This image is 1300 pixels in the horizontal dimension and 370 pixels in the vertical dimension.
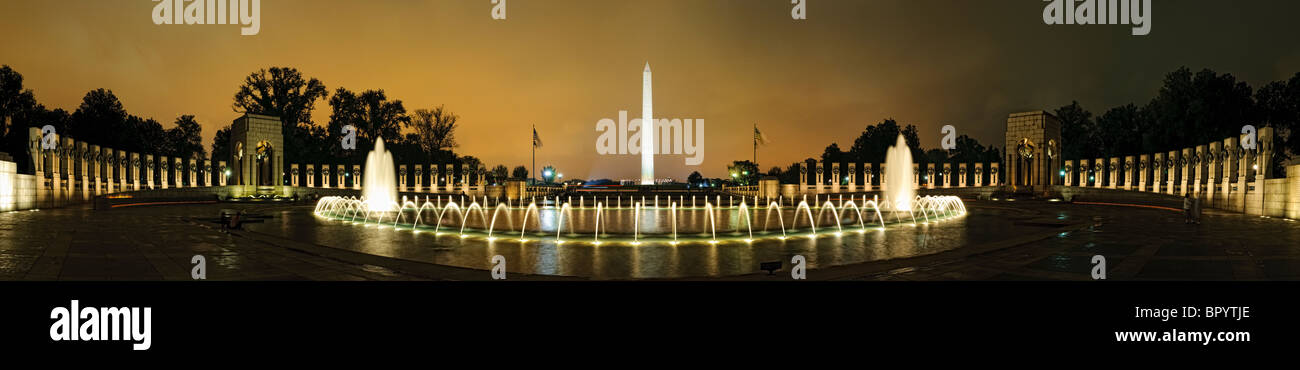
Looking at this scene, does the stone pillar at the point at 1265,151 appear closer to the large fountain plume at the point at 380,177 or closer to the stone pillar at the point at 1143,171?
the stone pillar at the point at 1143,171

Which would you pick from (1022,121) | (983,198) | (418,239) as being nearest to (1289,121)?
(1022,121)

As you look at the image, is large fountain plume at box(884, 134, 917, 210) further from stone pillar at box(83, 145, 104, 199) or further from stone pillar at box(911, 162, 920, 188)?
stone pillar at box(83, 145, 104, 199)

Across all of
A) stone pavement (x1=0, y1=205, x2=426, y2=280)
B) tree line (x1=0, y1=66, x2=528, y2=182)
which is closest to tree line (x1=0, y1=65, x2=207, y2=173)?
tree line (x1=0, y1=66, x2=528, y2=182)

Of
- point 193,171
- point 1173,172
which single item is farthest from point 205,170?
point 1173,172

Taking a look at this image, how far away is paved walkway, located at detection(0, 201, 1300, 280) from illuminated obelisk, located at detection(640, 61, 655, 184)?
5070cm

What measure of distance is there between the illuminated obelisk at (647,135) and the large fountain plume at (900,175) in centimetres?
3455

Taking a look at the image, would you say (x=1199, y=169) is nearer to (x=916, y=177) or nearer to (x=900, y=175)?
(x=900, y=175)

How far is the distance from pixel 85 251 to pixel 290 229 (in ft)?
15.0

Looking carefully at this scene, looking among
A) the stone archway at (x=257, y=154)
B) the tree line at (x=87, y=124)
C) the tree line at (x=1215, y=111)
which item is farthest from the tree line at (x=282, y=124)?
the tree line at (x=1215, y=111)

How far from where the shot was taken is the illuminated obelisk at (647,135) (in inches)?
2432

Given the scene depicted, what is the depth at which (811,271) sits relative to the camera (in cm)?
832

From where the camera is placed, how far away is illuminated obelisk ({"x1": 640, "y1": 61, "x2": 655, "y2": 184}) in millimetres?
61781

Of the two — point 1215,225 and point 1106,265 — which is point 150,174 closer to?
point 1106,265

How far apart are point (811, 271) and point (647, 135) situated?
58282 millimetres
